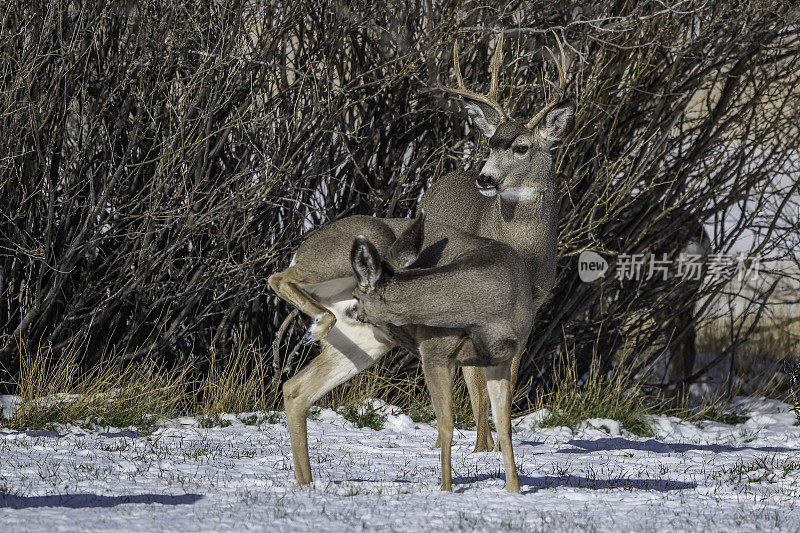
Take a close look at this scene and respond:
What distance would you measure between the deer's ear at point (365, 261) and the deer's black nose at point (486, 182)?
2076 mm

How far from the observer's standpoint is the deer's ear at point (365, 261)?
4797 millimetres

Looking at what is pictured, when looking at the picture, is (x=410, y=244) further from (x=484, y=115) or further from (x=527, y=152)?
(x=484, y=115)

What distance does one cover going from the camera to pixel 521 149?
7055mm

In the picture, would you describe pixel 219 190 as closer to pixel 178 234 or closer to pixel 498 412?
pixel 178 234

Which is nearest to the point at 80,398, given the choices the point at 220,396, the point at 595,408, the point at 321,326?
the point at 220,396

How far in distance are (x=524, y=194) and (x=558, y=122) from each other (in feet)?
1.80

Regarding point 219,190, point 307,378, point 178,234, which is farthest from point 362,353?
point 178,234

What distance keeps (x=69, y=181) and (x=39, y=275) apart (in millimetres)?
800

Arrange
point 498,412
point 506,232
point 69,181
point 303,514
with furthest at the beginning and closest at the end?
1. point 69,181
2. point 506,232
3. point 498,412
4. point 303,514

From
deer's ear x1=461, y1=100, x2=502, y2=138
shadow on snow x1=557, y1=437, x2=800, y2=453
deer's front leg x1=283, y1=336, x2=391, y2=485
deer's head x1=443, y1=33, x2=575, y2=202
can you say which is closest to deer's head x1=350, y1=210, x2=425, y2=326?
deer's front leg x1=283, y1=336, x2=391, y2=485

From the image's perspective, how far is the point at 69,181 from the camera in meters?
8.48

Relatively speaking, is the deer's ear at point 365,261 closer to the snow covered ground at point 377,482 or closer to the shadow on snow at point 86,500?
the snow covered ground at point 377,482

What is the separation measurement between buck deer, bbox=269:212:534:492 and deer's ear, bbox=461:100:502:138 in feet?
6.46

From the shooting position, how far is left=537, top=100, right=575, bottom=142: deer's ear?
7.06m
